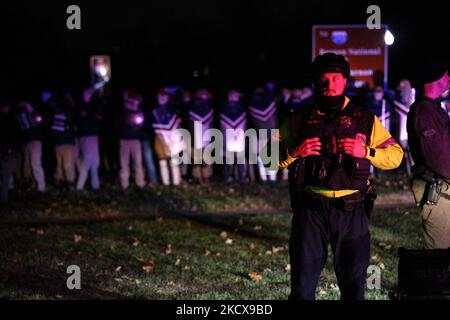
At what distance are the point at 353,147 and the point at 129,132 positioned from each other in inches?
442

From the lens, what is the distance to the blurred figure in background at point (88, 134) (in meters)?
15.8

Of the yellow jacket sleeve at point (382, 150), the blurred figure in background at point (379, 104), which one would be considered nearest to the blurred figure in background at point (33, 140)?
the blurred figure in background at point (379, 104)

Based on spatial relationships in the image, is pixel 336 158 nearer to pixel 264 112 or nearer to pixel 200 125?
pixel 264 112

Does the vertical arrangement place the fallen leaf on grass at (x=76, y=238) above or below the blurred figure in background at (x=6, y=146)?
below

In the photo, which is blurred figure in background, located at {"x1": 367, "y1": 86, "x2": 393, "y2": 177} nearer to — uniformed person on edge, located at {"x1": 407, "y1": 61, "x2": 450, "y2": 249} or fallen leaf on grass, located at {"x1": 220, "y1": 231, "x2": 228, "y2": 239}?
fallen leaf on grass, located at {"x1": 220, "y1": 231, "x2": 228, "y2": 239}

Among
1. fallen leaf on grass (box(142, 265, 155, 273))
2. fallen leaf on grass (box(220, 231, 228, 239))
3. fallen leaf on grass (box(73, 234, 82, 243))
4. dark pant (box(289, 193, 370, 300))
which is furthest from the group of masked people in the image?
dark pant (box(289, 193, 370, 300))

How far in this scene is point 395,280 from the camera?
8.57 meters

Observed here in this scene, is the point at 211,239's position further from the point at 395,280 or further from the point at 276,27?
the point at 276,27

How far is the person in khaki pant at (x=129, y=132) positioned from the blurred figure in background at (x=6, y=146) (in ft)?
7.72

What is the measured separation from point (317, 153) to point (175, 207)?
28.2ft

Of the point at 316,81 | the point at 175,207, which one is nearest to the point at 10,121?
the point at 175,207

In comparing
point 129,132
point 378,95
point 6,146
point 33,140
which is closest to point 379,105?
point 378,95

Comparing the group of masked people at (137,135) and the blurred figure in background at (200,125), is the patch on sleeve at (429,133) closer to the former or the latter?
the group of masked people at (137,135)

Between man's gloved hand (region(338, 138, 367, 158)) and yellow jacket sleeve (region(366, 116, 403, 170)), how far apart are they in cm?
15
